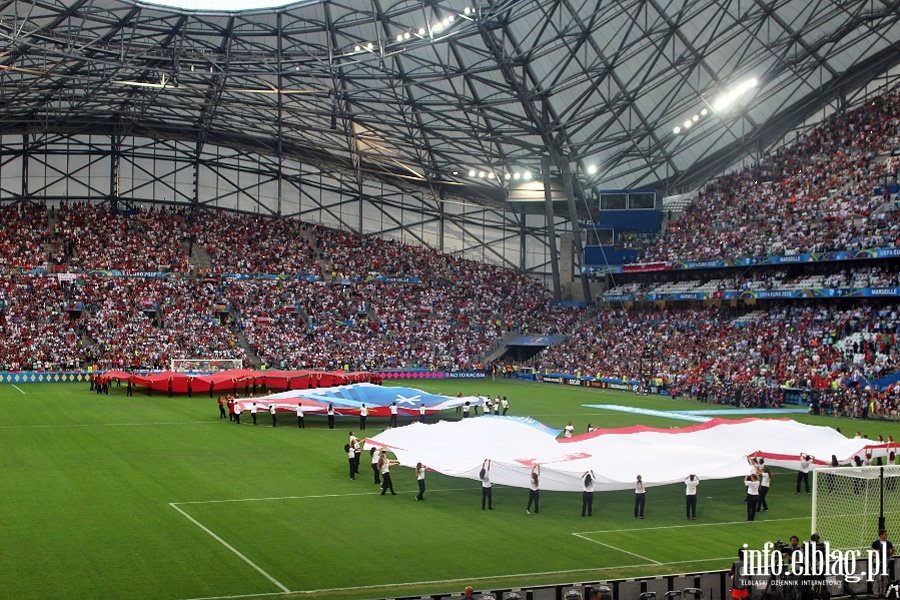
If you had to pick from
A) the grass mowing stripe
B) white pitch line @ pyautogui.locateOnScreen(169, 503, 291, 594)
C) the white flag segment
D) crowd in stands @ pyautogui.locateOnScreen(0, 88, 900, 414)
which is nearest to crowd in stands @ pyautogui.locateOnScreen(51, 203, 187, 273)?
crowd in stands @ pyautogui.locateOnScreen(0, 88, 900, 414)

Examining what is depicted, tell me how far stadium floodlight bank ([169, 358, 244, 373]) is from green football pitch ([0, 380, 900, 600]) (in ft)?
83.9

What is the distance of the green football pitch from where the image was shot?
696 inches

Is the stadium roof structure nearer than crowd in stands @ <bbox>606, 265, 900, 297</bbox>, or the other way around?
crowd in stands @ <bbox>606, 265, 900, 297</bbox>

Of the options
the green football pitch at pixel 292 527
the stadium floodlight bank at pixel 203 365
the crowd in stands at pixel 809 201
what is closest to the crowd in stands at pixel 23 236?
the stadium floodlight bank at pixel 203 365

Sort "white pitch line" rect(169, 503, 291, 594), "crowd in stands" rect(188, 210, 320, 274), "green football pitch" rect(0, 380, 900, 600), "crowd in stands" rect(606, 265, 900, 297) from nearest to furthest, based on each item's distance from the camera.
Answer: "white pitch line" rect(169, 503, 291, 594), "green football pitch" rect(0, 380, 900, 600), "crowd in stands" rect(606, 265, 900, 297), "crowd in stands" rect(188, 210, 320, 274)

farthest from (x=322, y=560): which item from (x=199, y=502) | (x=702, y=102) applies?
(x=702, y=102)

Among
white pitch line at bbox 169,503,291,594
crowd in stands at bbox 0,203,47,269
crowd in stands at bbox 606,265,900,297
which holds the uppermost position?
crowd in stands at bbox 0,203,47,269

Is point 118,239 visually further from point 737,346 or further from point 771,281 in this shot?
point 771,281

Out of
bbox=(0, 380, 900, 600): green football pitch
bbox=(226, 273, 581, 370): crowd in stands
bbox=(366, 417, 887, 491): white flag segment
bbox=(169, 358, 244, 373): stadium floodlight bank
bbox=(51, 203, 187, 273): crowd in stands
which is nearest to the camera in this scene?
bbox=(0, 380, 900, 600): green football pitch

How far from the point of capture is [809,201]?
62125mm

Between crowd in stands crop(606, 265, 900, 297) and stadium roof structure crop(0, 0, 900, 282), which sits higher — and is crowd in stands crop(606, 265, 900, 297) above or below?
below

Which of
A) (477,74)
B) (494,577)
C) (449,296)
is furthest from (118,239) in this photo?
(494,577)

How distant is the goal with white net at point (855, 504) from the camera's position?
19375mm

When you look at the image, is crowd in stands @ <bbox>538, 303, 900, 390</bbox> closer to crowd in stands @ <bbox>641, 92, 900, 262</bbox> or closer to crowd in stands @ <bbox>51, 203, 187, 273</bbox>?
crowd in stands @ <bbox>641, 92, 900, 262</bbox>
